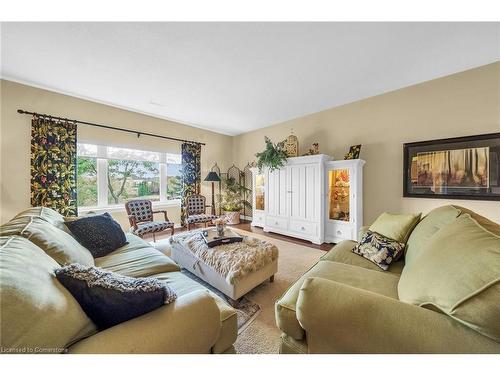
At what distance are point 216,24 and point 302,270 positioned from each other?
2709mm

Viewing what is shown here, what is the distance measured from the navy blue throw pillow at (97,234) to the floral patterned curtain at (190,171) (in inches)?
92.0

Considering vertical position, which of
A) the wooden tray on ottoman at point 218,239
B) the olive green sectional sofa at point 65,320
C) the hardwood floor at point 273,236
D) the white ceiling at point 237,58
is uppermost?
the white ceiling at point 237,58

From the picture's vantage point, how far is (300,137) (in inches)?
160

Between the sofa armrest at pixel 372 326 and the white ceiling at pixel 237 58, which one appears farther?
Answer: the white ceiling at pixel 237 58

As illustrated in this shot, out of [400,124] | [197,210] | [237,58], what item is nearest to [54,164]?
[197,210]

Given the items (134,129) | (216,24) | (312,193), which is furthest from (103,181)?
(312,193)

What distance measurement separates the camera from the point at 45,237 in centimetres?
117

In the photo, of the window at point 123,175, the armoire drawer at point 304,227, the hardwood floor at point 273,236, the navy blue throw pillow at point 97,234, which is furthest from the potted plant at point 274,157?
the navy blue throw pillow at point 97,234

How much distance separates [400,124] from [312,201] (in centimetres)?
175

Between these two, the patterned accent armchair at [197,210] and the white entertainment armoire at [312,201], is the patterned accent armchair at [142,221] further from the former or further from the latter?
the white entertainment armoire at [312,201]

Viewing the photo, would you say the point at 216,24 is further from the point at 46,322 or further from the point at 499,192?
the point at 499,192

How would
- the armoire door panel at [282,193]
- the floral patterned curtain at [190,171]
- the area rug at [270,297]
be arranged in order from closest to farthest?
1. the area rug at [270,297]
2. the armoire door panel at [282,193]
3. the floral patterned curtain at [190,171]

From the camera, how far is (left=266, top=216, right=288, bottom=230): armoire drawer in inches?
150

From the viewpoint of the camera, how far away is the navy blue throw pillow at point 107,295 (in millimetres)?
763
